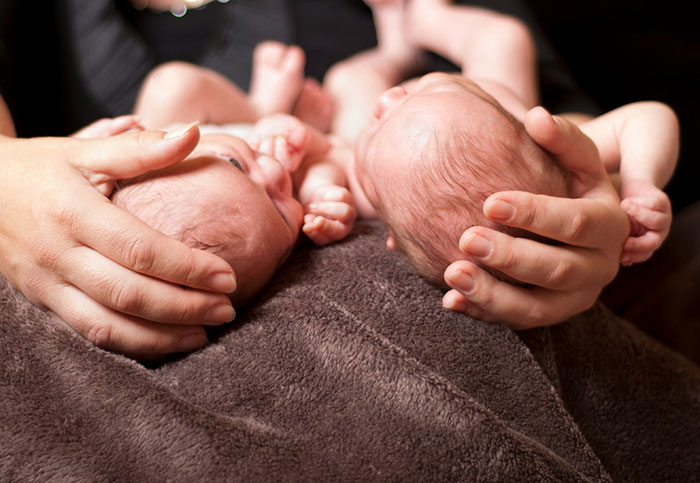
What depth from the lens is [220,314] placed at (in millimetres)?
669

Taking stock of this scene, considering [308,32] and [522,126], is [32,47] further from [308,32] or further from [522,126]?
[522,126]

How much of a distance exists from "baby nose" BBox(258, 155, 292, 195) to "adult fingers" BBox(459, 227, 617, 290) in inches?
11.9

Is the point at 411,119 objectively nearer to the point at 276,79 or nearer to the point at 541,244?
the point at 541,244

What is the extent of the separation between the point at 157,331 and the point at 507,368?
426 mm

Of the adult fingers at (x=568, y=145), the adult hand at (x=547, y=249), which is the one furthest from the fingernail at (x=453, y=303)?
the adult fingers at (x=568, y=145)

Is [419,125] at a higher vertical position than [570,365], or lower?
higher

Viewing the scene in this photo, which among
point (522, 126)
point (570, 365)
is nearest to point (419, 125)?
Result: point (522, 126)

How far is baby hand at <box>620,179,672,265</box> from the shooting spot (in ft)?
2.47

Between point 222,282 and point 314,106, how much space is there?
726 millimetres

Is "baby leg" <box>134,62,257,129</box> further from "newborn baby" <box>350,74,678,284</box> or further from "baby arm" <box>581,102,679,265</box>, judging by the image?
"baby arm" <box>581,102,679,265</box>

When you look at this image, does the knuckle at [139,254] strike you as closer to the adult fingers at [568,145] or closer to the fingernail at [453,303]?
the fingernail at [453,303]

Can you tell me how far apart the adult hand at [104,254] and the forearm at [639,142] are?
64 centimetres

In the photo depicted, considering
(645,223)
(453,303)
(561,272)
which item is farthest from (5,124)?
(645,223)

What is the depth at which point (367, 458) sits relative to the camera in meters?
0.57
